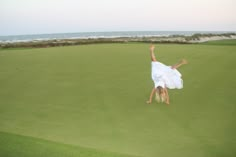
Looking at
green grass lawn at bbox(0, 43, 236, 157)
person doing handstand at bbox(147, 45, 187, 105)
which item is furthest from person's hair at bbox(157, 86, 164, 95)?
green grass lawn at bbox(0, 43, 236, 157)

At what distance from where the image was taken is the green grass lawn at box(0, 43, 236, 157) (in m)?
3.99

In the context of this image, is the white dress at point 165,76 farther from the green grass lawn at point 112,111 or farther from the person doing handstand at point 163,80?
the green grass lawn at point 112,111

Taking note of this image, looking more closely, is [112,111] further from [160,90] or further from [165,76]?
[165,76]

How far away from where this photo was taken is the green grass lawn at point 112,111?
13.1 ft

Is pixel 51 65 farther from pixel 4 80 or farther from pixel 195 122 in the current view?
pixel 195 122

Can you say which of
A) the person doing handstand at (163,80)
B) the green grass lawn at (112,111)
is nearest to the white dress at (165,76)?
the person doing handstand at (163,80)

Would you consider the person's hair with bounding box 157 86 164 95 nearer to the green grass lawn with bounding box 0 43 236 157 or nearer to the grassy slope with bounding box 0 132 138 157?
the green grass lawn with bounding box 0 43 236 157

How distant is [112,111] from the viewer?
18.0 ft

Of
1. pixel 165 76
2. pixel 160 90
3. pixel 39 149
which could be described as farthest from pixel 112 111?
pixel 39 149

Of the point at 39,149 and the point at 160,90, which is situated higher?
the point at 160,90

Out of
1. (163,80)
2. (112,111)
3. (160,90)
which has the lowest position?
(112,111)

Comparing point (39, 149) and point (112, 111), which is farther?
point (112, 111)

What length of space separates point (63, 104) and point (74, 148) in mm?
2245

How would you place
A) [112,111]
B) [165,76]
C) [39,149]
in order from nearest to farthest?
[39,149] → [112,111] → [165,76]
